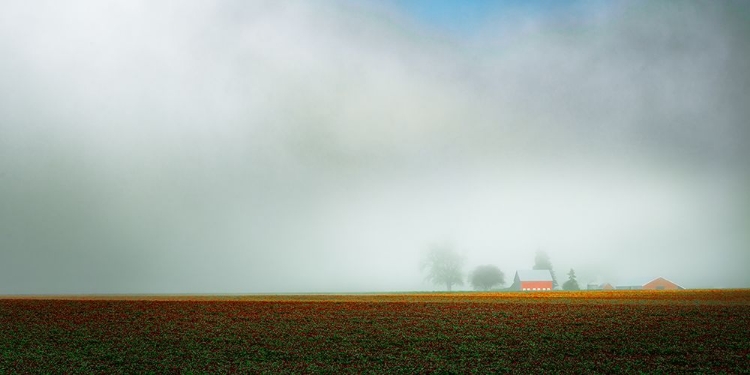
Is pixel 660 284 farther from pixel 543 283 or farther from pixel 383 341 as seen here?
pixel 383 341

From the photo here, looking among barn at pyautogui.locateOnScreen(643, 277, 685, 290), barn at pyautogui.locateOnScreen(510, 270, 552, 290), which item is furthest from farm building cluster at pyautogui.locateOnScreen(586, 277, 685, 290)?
barn at pyautogui.locateOnScreen(510, 270, 552, 290)

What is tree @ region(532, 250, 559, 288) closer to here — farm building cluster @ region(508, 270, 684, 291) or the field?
farm building cluster @ region(508, 270, 684, 291)

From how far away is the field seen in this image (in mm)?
20000

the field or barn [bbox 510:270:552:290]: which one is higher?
barn [bbox 510:270:552:290]

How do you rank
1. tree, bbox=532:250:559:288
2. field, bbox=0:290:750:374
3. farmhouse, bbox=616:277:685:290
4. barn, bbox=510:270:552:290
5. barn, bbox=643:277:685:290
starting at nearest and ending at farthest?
field, bbox=0:290:750:374, farmhouse, bbox=616:277:685:290, barn, bbox=643:277:685:290, barn, bbox=510:270:552:290, tree, bbox=532:250:559:288

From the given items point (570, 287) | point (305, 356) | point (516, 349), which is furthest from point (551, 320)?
point (570, 287)

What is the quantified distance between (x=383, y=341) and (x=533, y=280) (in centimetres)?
9059

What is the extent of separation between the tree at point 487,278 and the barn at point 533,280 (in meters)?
7.55

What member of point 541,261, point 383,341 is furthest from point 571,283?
point 383,341

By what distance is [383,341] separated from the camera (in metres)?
25.0

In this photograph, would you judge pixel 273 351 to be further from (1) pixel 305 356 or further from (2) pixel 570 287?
(2) pixel 570 287

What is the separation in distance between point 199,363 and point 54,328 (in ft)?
49.4

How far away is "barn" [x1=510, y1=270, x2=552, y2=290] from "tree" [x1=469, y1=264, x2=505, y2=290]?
7.55m

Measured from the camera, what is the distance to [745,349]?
864 inches
